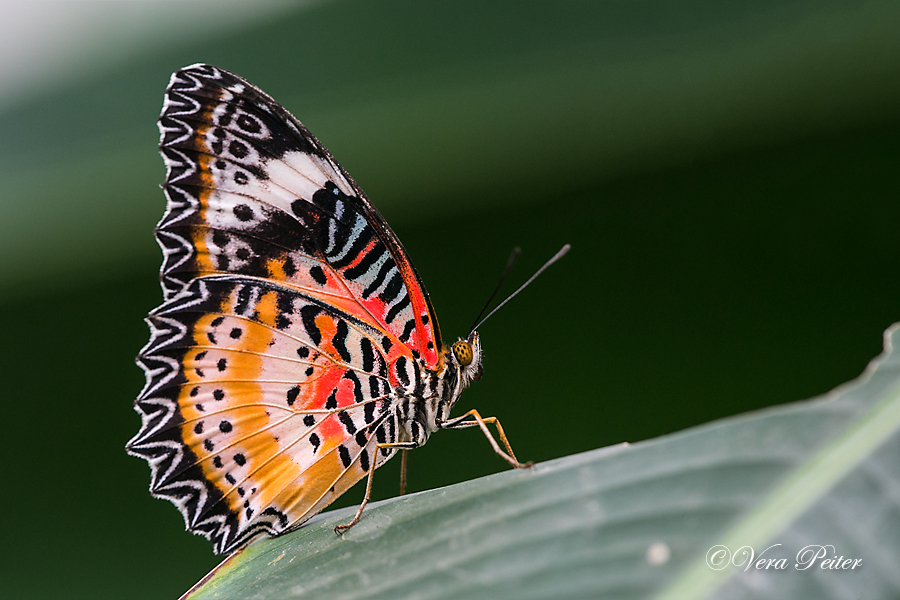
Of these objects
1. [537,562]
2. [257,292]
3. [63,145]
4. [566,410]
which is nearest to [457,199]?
[566,410]

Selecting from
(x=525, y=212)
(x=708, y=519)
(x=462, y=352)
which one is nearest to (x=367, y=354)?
(x=462, y=352)

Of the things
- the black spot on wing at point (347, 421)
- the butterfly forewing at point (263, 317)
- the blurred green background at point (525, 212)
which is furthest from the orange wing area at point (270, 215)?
the blurred green background at point (525, 212)

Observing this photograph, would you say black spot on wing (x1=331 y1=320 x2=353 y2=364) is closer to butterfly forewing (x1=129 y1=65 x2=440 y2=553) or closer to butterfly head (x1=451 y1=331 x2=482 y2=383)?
butterfly forewing (x1=129 y1=65 x2=440 y2=553)

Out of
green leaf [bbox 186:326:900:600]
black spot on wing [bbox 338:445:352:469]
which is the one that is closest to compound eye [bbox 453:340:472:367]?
black spot on wing [bbox 338:445:352:469]

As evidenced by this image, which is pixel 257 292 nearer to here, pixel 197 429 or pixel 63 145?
pixel 197 429

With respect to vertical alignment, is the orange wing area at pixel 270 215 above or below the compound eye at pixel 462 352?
above

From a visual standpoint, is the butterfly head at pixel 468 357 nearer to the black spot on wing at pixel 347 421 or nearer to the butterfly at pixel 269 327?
the butterfly at pixel 269 327

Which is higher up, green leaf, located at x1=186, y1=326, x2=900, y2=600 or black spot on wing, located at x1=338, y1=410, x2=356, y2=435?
black spot on wing, located at x1=338, y1=410, x2=356, y2=435
